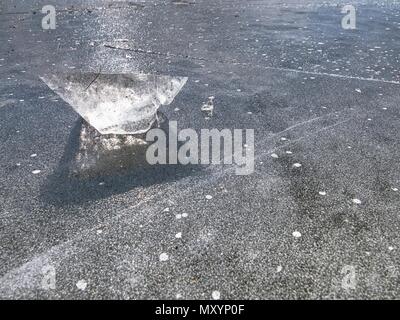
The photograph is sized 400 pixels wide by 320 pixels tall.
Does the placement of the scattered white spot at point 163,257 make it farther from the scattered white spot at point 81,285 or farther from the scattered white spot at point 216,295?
the scattered white spot at point 81,285

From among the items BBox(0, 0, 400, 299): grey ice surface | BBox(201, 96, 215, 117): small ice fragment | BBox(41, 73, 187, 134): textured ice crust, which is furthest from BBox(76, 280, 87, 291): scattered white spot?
BBox(201, 96, 215, 117): small ice fragment

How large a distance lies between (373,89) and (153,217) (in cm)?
511

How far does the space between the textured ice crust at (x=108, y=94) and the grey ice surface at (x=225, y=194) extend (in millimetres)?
532

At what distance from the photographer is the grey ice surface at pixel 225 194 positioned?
9.84 feet

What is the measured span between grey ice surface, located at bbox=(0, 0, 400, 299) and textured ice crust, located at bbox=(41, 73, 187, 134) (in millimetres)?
532

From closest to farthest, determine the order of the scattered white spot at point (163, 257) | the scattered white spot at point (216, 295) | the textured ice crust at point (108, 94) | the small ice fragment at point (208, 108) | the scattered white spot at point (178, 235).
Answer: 1. the scattered white spot at point (216, 295)
2. the scattered white spot at point (163, 257)
3. the scattered white spot at point (178, 235)
4. the textured ice crust at point (108, 94)
5. the small ice fragment at point (208, 108)

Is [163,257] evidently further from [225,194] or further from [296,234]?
[296,234]

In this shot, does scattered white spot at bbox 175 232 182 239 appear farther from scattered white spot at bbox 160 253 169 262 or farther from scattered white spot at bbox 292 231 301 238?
scattered white spot at bbox 292 231 301 238

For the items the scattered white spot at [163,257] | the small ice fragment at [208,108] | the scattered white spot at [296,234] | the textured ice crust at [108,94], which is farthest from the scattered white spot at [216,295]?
the small ice fragment at [208,108]

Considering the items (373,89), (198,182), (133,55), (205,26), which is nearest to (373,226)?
(198,182)

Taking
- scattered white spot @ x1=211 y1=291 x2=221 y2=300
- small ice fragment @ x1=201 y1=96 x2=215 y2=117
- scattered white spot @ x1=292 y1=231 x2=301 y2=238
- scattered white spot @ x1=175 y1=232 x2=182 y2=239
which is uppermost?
small ice fragment @ x1=201 y1=96 x2=215 y2=117

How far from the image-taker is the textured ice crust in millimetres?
4695

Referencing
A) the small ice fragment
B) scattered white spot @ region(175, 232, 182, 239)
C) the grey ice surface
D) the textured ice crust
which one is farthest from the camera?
the small ice fragment

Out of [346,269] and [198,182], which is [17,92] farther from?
[346,269]
